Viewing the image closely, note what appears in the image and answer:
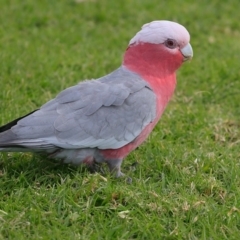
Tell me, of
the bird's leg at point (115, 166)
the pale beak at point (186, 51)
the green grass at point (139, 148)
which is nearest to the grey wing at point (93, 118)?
the bird's leg at point (115, 166)

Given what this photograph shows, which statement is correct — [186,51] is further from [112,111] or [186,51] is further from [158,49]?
[112,111]

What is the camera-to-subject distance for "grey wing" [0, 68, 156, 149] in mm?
3734

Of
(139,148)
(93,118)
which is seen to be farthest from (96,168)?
(139,148)

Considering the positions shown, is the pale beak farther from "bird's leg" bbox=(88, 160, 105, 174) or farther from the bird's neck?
"bird's leg" bbox=(88, 160, 105, 174)

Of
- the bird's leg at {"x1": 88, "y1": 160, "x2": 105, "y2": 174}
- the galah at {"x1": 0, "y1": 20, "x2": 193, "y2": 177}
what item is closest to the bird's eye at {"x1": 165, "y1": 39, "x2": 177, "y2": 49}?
the galah at {"x1": 0, "y1": 20, "x2": 193, "y2": 177}

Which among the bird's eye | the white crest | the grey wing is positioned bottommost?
the grey wing

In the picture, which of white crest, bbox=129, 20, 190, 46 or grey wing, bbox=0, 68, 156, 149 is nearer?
grey wing, bbox=0, 68, 156, 149

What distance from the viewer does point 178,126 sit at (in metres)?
4.77

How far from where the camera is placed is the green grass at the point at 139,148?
3.43 meters

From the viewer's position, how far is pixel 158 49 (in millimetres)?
3988

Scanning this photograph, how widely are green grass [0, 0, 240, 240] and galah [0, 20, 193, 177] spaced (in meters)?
0.19

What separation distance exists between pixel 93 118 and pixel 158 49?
621 mm

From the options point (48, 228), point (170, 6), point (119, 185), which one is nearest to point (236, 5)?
point (170, 6)

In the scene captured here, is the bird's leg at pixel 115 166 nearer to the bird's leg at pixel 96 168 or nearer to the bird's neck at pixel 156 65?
the bird's leg at pixel 96 168
